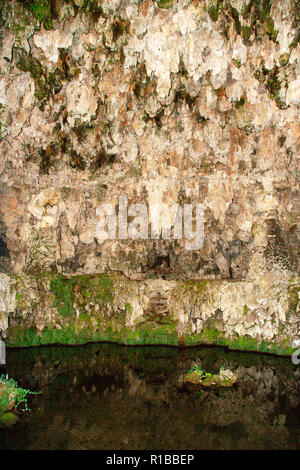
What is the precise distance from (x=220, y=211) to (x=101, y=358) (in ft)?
28.5

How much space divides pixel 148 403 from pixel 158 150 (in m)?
11.2

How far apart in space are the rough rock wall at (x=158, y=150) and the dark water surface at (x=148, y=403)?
8.92 ft

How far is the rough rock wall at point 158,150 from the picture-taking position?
15547 millimetres

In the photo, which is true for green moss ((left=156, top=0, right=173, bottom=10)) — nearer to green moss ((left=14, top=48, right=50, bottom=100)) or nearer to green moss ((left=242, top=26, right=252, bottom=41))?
green moss ((left=242, top=26, right=252, bottom=41))

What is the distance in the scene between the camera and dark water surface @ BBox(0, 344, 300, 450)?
377 inches

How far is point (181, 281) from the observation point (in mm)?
19750

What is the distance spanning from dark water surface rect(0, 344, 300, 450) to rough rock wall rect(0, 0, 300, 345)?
8.92ft

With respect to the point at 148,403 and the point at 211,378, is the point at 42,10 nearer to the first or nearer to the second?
the point at 148,403

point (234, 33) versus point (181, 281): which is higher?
point (234, 33)

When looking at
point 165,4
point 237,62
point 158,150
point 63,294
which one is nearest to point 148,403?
point 63,294

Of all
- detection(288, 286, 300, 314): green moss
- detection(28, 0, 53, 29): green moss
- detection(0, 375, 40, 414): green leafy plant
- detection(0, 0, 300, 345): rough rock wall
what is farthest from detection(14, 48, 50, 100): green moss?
detection(288, 286, 300, 314): green moss

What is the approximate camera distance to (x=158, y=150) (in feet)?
61.4
